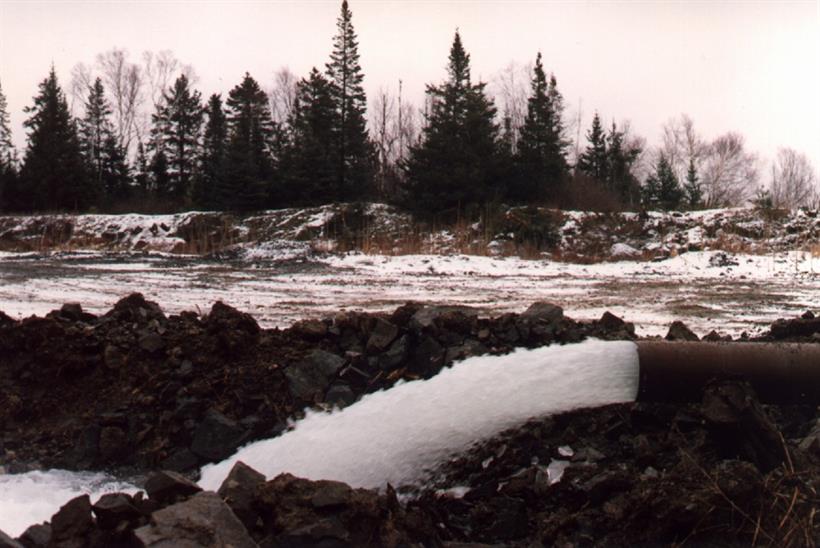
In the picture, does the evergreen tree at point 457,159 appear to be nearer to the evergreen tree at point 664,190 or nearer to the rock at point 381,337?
the evergreen tree at point 664,190

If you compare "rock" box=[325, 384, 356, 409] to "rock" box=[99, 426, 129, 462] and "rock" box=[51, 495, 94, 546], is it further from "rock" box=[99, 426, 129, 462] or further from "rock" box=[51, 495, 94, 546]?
"rock" box=[51, 495, 94, 546]

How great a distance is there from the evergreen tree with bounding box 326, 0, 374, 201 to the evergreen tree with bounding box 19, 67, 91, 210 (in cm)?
1487

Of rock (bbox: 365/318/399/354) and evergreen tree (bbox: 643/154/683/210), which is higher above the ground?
evergreen tree (bbox: 643/154/683/210)

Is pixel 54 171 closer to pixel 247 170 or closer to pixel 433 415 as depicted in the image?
pixel 247 170

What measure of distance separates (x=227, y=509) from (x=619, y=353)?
2231mm

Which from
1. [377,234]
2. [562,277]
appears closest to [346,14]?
[377,234]

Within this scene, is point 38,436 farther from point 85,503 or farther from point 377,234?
point 377,234

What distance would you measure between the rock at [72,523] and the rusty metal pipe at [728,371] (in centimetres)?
254

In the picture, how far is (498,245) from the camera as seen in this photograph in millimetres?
19078

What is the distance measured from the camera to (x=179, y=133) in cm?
4506

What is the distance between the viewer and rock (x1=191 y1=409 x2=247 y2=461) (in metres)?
3.28

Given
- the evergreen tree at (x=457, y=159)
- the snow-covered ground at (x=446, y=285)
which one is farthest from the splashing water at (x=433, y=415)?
the evergreen tree at (x=457, y=159)

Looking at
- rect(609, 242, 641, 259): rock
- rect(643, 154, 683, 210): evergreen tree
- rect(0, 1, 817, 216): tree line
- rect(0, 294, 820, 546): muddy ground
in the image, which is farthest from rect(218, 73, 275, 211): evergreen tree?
rect(0, 294, 820, 546): muddy ground

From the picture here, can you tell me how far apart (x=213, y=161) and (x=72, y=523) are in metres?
39.4
